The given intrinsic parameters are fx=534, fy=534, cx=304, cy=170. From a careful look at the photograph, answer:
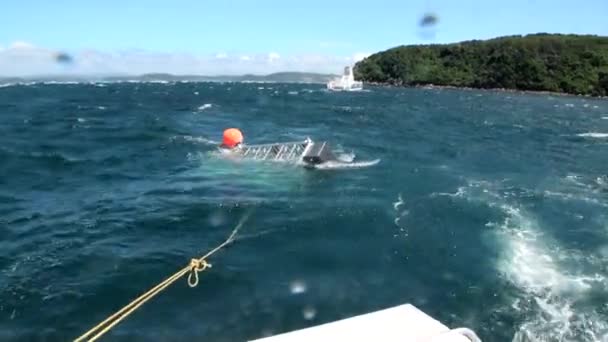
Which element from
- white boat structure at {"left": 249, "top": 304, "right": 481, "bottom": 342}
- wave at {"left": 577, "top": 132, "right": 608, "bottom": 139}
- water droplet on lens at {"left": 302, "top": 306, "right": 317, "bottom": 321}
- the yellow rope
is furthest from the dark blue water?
wave at {"left": 577, "top": 132, "right": 608, "bottom": 139}

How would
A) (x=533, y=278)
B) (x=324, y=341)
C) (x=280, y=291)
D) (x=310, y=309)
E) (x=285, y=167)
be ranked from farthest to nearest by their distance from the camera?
(x=285, y=167)
(x=533, y=278)
(x=280, y=291)
(x=310, y=309)
(x=324, y=341)

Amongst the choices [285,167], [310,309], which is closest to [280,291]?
[310,309]

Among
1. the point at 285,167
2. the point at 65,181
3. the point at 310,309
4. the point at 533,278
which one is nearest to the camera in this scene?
the point at 310,309

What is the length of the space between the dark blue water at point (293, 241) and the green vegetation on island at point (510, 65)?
4852 inches

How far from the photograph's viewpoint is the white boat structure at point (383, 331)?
5.71m

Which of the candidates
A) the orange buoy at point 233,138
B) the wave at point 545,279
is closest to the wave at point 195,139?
the orange buoy at point 233,138

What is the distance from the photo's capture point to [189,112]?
58.6 m

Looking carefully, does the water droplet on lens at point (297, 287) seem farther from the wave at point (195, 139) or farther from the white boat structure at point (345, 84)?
the white boat structure at point (345, 84)

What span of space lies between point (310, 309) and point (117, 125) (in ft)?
119

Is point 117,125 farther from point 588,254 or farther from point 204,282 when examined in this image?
point 588,254

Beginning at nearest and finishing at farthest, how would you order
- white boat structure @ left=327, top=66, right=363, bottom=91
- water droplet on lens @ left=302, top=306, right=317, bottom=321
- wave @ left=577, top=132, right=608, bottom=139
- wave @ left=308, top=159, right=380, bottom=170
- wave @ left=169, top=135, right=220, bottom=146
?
water droplet on lens @ left=302, top=306, right=317, bottom=321
wave @ left=308, top=159, right=380, bottom=170
wave @ left=169, top=135, right=220, bottom=146
wave @ left=577, top=132, right=608, bottom=139
white boat structure @ left=327, top=66, right=363, bottom=91

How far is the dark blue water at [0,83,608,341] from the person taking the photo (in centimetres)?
1223

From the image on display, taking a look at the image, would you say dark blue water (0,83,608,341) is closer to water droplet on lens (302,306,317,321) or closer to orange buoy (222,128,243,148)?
water droplet on lens (302,306,317,321)

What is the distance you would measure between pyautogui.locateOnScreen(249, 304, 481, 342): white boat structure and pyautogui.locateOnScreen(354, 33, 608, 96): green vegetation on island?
150 metres
